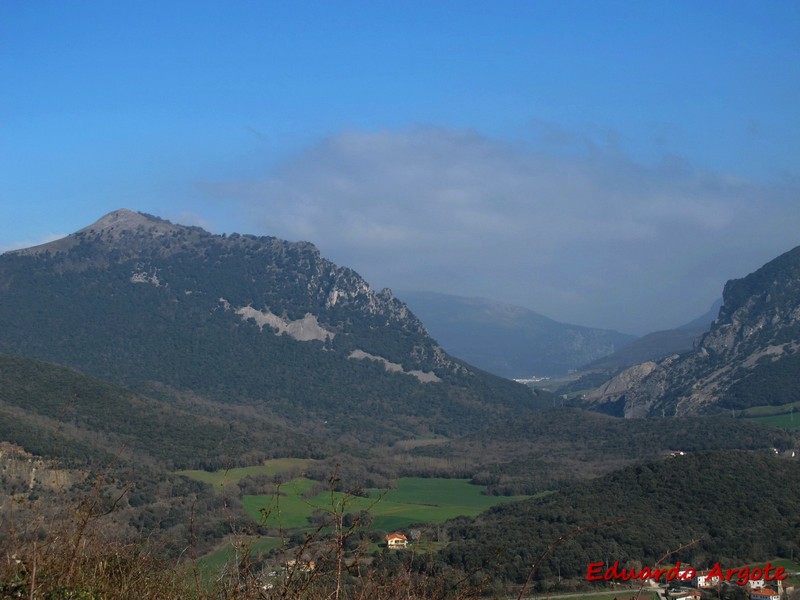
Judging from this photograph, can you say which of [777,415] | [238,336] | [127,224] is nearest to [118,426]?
[777,415]

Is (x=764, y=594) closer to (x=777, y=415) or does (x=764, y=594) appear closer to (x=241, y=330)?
(x=777, y=415)

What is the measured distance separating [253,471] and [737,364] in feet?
272

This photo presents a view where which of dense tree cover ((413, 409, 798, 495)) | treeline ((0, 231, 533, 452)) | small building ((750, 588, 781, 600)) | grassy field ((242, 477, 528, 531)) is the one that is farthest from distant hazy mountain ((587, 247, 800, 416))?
small building ((750, 588, 781, 600))

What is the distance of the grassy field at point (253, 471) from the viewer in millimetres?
61237

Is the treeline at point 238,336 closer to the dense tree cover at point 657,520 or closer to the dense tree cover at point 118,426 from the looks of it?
the dense tree cover at point 118,426

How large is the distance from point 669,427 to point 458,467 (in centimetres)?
2460

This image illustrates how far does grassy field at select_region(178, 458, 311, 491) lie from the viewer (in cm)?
6124

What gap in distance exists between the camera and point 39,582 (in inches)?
265

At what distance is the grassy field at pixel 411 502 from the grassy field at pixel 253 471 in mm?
5512

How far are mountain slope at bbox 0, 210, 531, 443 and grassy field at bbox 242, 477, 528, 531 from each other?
44233mm

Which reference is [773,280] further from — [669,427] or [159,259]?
[159,259]

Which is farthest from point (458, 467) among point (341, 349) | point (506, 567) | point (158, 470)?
point (341, 349)

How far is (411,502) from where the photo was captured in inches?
2430
